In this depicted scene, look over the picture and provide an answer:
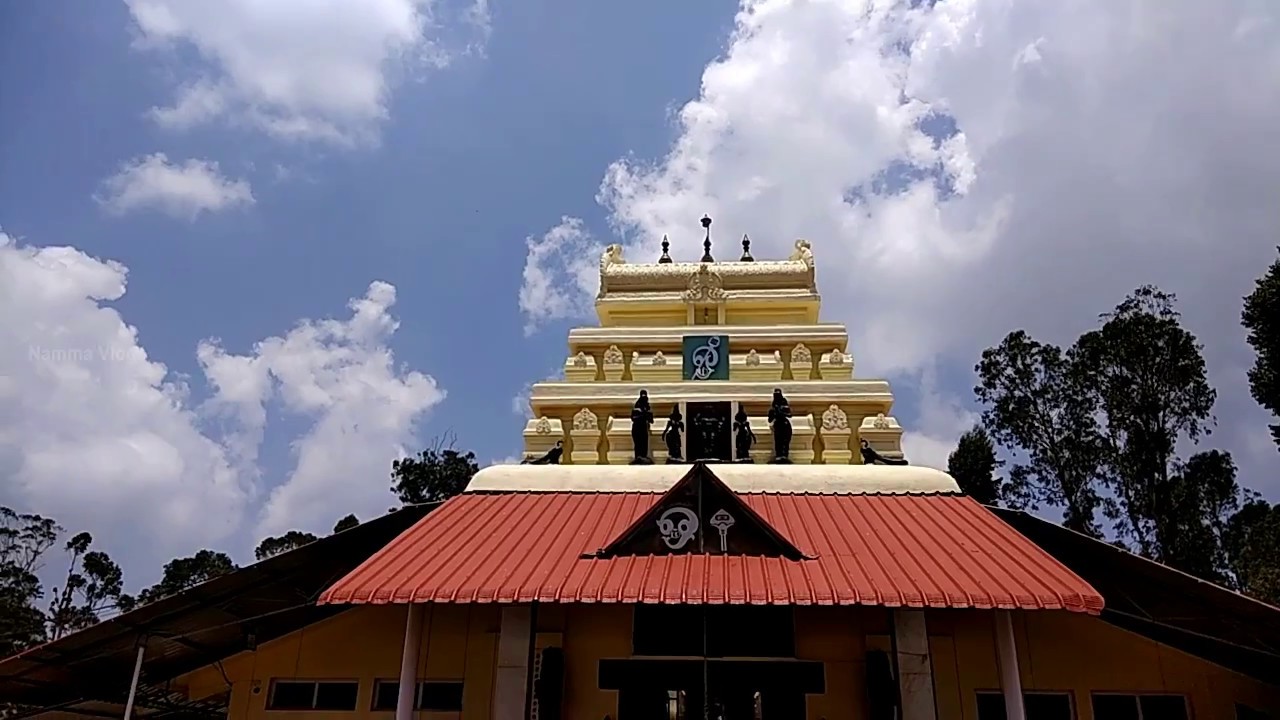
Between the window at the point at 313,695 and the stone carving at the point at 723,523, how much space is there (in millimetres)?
5018

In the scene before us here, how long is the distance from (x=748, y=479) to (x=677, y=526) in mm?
2563

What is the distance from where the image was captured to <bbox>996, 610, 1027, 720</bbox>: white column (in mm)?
8164

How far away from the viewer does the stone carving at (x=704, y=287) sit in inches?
631

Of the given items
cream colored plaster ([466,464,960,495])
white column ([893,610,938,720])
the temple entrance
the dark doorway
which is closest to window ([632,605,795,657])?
the temple entrance

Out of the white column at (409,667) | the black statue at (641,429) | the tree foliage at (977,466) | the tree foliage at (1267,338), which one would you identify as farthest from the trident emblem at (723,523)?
the tree foliage at (977,466)

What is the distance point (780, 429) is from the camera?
12.2m

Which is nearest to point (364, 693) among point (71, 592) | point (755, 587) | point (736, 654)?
point (736, 654)

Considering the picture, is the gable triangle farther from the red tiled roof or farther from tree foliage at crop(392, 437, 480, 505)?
tree foliage at crop(392, 437, 480, 505)

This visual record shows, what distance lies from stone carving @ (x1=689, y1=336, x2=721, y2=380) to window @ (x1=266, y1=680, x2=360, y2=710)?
6907 mm

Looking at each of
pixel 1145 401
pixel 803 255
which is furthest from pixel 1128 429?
pixel 803 255

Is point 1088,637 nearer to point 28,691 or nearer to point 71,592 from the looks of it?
point 28,691

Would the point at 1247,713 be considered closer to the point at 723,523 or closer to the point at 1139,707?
the point at 1139,707

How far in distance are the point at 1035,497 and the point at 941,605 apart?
24.2 metres

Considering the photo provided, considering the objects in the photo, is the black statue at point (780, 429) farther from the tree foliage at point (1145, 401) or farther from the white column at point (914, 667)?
the tree foliage at point (1145, 401)
